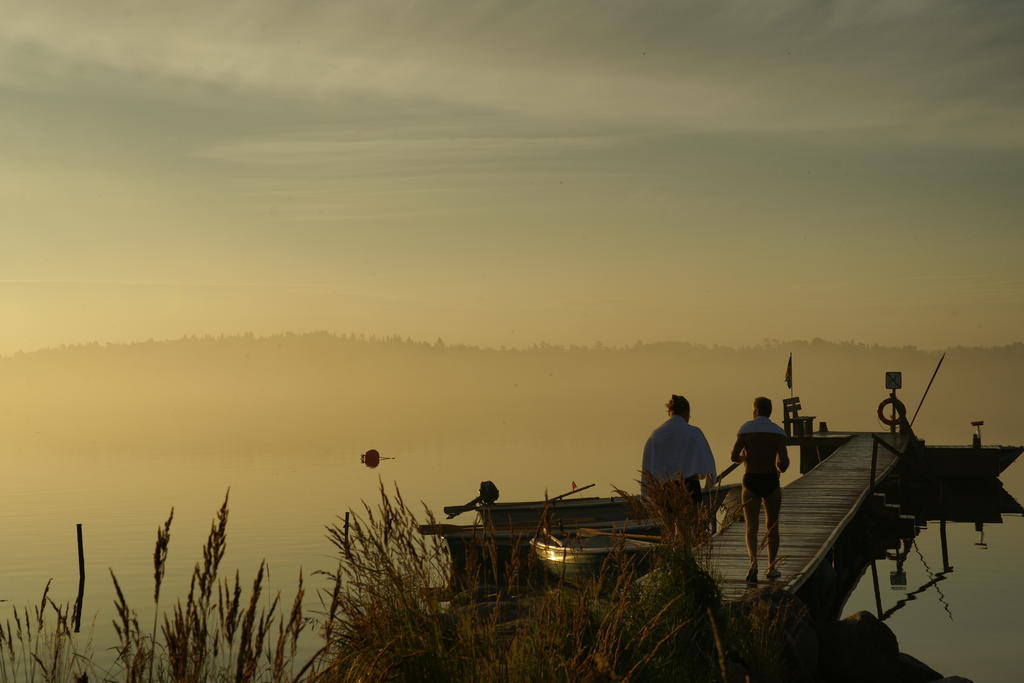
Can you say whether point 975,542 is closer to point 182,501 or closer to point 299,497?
point 299,497

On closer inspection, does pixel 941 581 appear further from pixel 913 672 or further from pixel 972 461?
pixel 913 672

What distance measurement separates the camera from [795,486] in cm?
2536

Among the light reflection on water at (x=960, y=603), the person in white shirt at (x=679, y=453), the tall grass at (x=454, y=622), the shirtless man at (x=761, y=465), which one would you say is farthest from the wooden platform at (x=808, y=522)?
the light reflection on water at (x=960, y=603)

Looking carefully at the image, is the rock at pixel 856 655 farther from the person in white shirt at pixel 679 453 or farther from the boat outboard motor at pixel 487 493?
the boat outboard motor at pixel 487 493

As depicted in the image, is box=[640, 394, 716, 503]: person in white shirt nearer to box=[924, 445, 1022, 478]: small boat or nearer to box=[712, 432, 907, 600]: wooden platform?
box=[712, 432, 907, 600]: wooden platform

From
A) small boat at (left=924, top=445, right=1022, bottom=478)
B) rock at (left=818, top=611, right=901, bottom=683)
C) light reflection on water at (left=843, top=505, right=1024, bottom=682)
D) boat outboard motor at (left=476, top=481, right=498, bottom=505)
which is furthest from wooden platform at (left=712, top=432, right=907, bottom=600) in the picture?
boat outboard motor at (left=476, top=481, right=498, bottom=505)

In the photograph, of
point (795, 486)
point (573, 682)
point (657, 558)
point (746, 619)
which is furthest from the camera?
point (795, 486)

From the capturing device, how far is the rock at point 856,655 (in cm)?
1255

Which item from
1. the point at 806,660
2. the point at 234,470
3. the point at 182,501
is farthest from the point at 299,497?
the point at 806,660

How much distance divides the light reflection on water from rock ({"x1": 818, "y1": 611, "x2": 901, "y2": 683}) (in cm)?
647

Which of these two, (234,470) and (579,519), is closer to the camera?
(579,519)

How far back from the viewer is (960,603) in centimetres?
2491

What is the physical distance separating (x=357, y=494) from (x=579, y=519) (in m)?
39.1

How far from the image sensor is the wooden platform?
42.9 feet
